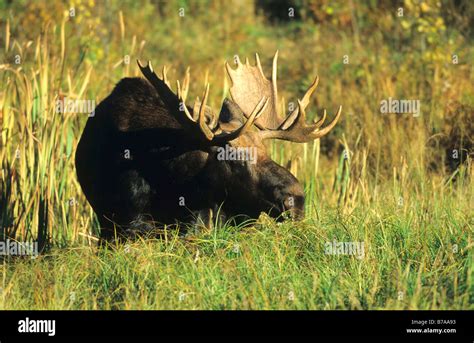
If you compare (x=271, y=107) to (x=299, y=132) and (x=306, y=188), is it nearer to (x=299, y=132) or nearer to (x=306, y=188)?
(x=299, y=132)

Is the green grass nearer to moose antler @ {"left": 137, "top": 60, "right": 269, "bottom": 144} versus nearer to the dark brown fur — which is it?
the dark brown fur

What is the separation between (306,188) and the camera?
27.7 ft

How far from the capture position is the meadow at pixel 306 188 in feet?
20.2

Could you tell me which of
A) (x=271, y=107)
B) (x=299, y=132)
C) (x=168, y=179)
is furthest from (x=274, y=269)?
(x=271, y=107)

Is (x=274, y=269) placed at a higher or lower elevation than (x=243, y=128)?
lower

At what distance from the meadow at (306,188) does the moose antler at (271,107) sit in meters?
0.59

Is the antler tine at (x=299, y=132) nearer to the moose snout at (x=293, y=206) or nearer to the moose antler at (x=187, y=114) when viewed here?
the moose antler at (x=187, y=114)

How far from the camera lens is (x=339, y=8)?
14.5 meters

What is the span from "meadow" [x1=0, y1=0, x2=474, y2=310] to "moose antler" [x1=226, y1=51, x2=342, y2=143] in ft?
1.93

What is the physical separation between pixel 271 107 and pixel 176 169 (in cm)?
102

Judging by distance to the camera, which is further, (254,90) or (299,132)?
(254,90)

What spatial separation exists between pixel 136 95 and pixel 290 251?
1952 mm

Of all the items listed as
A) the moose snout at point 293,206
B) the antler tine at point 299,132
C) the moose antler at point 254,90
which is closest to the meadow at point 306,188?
the moose snout at point 293,206

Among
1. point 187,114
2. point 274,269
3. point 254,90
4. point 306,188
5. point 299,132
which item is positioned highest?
point 254,90
